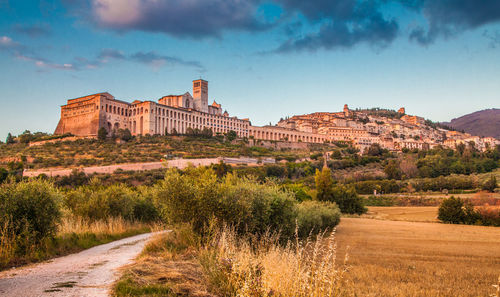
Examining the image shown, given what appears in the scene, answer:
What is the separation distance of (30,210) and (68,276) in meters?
3.92

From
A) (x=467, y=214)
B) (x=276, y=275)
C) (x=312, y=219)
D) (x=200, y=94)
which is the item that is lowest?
(x=467, y=214)

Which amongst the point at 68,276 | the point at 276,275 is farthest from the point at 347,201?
the point at 276,275

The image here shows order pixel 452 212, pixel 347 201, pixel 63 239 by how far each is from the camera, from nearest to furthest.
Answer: pixel 63 239
pixel 452 212
pixel 347 201

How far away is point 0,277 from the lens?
726 cm

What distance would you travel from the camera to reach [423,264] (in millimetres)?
12008

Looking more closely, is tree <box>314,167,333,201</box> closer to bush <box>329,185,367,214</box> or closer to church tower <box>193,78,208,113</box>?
bush <box>329,185,367,214</box>

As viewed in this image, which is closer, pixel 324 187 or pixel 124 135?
pixel 324 187

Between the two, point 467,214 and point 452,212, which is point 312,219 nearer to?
point 452,212

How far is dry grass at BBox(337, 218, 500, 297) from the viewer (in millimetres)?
8564

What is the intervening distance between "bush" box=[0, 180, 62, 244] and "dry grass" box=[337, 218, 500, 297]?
895 centimetres

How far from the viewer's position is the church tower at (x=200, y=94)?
353 feet

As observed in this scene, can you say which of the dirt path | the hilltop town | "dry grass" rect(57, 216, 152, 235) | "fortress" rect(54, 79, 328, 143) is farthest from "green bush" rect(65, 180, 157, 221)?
the hilltop town

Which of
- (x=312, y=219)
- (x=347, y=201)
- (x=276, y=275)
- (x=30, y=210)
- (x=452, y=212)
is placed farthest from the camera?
(x=347, y=201)

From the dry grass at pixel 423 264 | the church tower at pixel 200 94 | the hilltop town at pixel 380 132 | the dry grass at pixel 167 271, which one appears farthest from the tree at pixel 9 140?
the hilltop town at pixel 380 132
